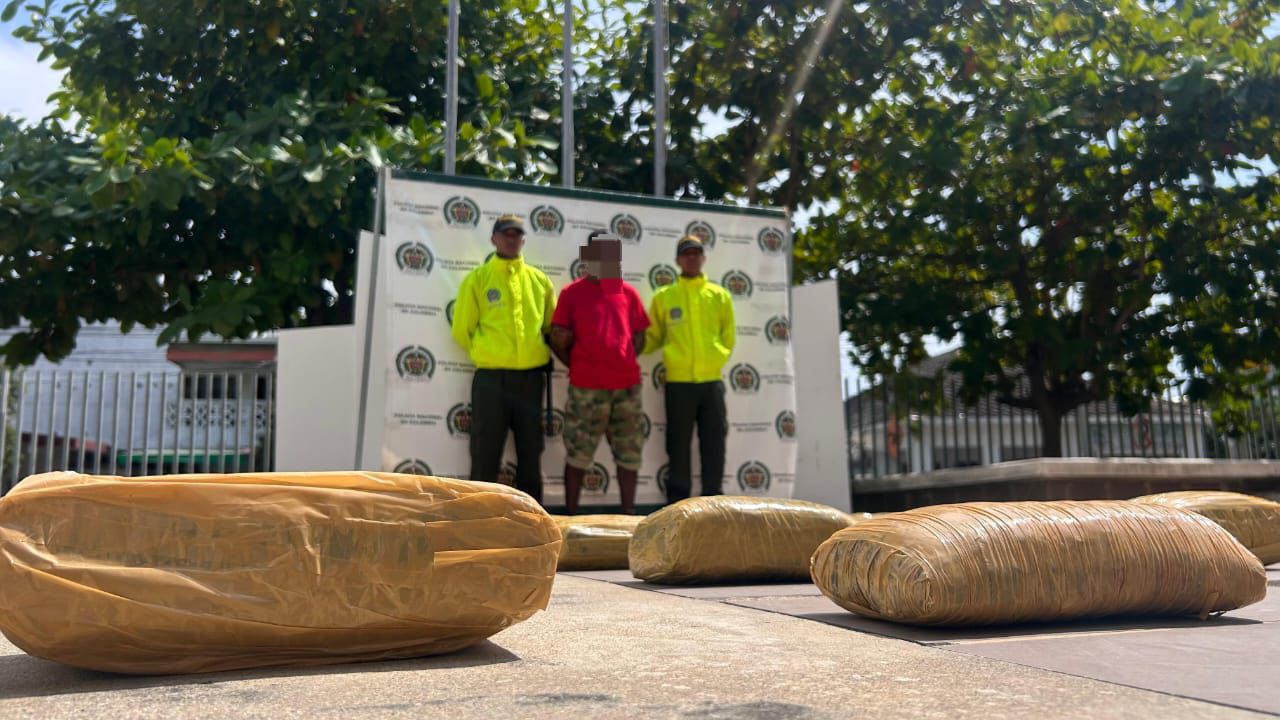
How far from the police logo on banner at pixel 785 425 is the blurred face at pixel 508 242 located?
7.61 feet

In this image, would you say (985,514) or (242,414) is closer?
(985,514)

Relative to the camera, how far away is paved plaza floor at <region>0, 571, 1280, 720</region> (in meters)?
1.98

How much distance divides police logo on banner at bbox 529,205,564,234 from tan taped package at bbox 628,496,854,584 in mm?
3636

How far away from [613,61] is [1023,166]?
15.3 ft

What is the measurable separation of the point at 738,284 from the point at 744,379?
684mm

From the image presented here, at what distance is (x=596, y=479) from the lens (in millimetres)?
7812

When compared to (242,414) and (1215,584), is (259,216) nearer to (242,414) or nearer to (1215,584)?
(242,414)

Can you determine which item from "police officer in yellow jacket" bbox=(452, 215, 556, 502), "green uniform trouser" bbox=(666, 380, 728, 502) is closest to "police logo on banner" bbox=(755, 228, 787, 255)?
"green uniform trouser" bbox=(666, 380, 728, 502)

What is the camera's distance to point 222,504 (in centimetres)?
237

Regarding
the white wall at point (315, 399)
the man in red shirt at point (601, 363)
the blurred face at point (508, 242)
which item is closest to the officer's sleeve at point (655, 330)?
the man in red shirt at point (601, 363)

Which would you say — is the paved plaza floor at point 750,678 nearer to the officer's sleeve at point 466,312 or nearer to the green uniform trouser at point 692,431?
the officer's sleeve at point 466,312

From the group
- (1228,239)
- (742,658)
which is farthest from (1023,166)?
(742,658)

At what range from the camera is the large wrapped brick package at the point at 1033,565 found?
9.72 feet

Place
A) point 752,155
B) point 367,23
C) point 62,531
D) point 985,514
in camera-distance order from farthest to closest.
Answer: point 752,155
point 367,23
point 985,514
point 62,531
